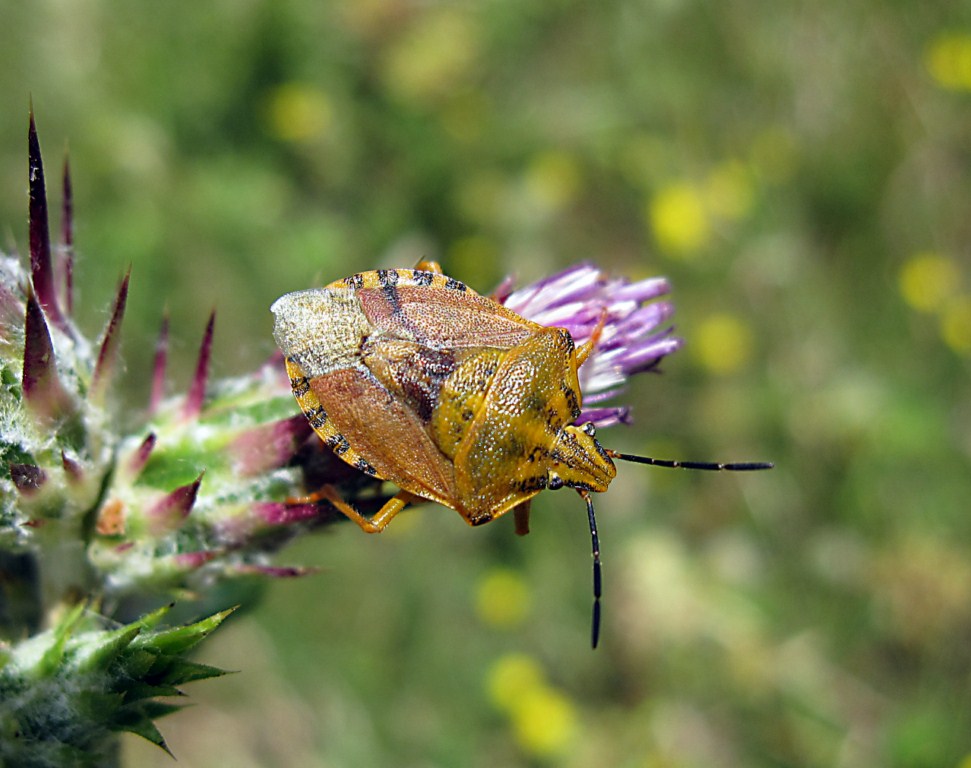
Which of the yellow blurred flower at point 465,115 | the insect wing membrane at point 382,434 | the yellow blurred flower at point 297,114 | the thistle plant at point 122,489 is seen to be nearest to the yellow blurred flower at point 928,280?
the yellow blurred flower at point 465,115

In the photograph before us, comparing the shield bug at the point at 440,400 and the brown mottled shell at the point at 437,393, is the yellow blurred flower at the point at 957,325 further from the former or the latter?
the brown mottled shell at the point at 437,393

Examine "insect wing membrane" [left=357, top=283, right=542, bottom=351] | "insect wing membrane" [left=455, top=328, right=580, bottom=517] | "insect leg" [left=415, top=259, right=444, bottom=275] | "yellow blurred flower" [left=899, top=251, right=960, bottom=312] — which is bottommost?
"yellow blurred flower" [left=899, top=251, right=960, bottom=312]

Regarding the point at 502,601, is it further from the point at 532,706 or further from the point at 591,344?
the point at 591,344

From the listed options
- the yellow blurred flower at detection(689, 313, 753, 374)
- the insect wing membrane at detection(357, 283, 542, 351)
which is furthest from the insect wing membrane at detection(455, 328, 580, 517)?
the yellow blurred flower at detection(689, 313, 753, 374)

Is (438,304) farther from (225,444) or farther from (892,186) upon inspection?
(892,186)

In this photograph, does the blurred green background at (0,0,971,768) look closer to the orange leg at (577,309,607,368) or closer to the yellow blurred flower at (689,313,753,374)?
the yellow blurred flower at (689,313,753,374)

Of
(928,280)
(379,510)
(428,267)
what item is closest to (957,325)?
(928,280)
